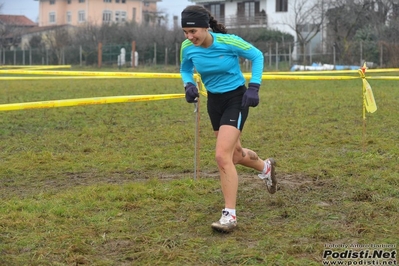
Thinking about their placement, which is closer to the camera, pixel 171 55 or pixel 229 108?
pixel 229 108

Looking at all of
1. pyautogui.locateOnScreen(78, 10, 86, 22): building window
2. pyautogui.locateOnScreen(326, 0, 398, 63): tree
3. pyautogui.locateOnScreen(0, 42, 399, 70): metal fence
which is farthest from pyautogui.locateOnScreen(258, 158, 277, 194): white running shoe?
pyautogui.locateOnScreen(78, 10, 86, 22): building window

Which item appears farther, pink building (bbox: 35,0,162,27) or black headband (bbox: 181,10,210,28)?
pink building (bbox: 35,0,162,27)

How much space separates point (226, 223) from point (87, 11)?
8379cm

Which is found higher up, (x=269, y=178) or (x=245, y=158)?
(x=245, y=158)

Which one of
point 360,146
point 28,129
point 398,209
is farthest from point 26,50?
point 398,209

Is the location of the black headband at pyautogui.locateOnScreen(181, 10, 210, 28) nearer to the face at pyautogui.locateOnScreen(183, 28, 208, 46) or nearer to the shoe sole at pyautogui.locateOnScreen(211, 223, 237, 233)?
the face at pyautogui.locateOnScreen(183, 28, 208, 46)

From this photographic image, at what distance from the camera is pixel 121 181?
24.6 ft

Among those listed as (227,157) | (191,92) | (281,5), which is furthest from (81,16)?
(227,157)

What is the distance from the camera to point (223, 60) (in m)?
5.62

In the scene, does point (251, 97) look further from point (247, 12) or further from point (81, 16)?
point (81, 16)

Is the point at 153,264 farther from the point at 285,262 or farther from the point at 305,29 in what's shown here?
the point at 305,29

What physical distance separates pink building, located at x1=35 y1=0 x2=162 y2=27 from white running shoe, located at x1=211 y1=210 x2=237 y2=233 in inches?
3060

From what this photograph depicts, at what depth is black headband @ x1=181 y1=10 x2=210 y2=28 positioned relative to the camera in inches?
216

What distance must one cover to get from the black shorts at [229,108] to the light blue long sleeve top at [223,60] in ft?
0.19
